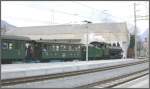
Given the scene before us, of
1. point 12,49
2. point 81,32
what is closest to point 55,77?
point 12,49

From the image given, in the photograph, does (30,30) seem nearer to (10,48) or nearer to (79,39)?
(79,39)

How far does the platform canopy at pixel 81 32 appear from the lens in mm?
88500

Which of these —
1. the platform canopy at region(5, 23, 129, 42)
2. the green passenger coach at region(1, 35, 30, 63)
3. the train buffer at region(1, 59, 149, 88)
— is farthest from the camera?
the platform canopy at region(5, 23, 129, 42)

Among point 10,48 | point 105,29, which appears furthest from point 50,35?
point 10,48

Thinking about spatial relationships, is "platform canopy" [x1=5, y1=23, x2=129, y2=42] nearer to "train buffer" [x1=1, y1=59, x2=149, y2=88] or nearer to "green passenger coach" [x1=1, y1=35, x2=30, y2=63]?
"green passenger coach" [x1=1, y1=35, x2=30, y2=63]

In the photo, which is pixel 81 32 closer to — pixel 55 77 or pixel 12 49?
pixel 12 49

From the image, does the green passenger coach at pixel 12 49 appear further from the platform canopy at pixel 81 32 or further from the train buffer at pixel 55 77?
the platform canopy at pixel 81 32

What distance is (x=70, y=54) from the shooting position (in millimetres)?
44812

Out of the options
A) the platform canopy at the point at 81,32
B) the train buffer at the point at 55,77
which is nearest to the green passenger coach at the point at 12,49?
the train buffer at the point at 55,77

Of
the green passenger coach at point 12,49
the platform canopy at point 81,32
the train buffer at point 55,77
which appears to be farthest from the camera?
the platform canopy at point 81,32

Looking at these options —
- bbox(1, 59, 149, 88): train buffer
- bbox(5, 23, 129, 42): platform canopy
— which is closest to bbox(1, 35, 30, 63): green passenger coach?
bbox(1, 59, 149, 88): train buffer

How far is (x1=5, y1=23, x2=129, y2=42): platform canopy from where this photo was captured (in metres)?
88.5

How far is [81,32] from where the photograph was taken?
90875mm

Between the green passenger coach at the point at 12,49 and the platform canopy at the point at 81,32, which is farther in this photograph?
the platform canopy at the point at 81,32
